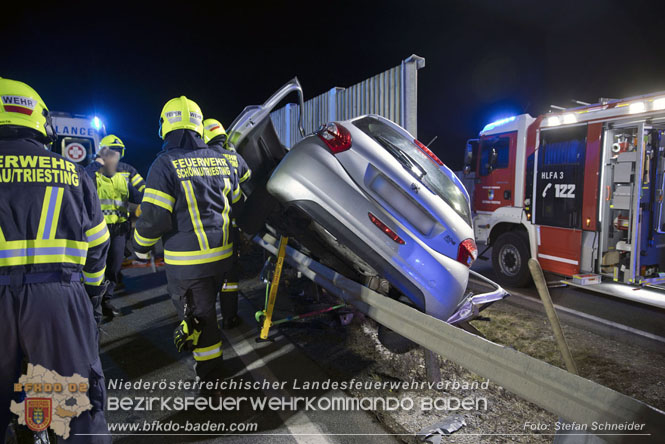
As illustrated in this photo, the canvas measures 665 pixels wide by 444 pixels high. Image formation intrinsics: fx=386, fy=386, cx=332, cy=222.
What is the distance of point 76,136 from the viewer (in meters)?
9.31

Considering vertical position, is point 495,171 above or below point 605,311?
above

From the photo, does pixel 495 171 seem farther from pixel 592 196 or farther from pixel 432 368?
pixel 432 368

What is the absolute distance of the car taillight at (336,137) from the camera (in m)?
3.00

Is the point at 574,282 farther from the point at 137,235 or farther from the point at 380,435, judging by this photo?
the point at 137,235

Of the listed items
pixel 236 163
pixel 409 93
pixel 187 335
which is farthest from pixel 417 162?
pixel 187 335

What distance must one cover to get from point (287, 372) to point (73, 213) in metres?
2.18

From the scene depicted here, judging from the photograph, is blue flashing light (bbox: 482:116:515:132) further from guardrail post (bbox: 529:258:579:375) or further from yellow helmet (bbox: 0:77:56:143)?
yellow helmet (bbox: 0:77:56:143)

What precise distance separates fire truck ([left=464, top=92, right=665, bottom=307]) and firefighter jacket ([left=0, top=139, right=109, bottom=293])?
6.31 metres

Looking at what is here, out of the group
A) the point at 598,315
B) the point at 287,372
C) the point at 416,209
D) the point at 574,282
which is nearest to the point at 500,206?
the point at 574,282

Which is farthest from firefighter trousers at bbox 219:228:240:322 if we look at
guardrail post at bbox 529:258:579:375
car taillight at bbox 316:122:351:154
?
guardrail post at bbox 529:258:579:375

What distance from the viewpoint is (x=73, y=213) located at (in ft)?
6.91

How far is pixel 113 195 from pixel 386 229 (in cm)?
416

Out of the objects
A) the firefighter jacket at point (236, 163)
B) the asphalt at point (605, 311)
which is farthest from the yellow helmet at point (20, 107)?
the asphalt at point (605, 311)

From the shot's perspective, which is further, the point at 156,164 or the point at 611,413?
the point at 156,164
